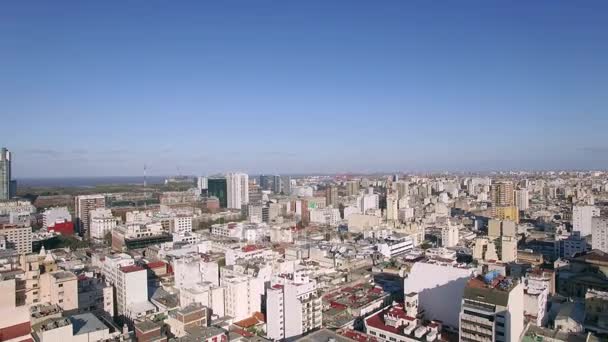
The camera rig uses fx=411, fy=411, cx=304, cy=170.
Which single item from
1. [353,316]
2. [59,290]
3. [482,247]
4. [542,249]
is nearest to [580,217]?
[542,249]

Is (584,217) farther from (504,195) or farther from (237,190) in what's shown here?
(237,190)

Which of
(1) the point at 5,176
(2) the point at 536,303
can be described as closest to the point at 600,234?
(2) the point at 536,303

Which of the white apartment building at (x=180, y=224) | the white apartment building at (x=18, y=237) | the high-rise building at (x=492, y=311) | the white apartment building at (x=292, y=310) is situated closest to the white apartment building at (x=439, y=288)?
the high-rise building at (x=492, y=311)

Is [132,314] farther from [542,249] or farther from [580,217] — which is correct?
[580,217]

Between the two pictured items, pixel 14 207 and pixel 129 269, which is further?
pixel 14 207

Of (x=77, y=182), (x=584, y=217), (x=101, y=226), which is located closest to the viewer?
(x=584, y=217)

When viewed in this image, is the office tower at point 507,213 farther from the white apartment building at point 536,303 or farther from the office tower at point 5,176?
the office tower at point 5,176
